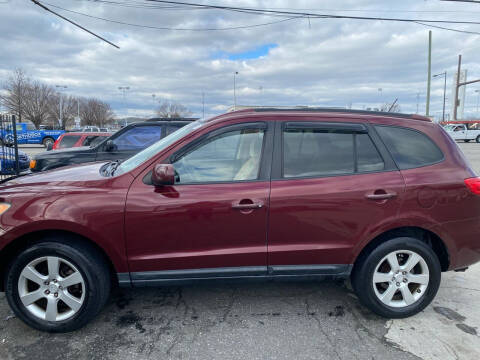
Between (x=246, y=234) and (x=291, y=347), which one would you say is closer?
(x=291, y=347)

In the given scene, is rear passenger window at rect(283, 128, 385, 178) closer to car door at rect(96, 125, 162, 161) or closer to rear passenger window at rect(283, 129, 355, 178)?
rear passenger window at rect(283, 129, 355, 178)

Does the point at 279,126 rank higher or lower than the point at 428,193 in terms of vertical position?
higher

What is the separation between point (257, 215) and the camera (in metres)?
2.70

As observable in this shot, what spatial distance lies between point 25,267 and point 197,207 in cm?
143

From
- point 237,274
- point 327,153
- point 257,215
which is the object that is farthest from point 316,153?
point 237,274

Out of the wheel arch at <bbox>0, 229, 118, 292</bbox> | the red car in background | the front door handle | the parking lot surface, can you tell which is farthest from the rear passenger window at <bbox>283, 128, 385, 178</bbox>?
the red car in background

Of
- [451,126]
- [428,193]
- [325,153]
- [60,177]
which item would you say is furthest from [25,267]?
[451,126]

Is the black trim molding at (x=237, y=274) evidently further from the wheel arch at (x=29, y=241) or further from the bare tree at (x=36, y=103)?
the bare tree at (x=36, y=103)

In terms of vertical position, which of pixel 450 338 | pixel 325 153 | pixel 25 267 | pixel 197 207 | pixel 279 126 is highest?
pixel 279 126

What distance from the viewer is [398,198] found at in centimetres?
280

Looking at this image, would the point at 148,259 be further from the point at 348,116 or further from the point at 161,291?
the point at 348,116

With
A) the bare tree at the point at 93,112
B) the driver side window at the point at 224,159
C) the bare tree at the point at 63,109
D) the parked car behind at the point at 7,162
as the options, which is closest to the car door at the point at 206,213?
the driver side window at the point at 224,159

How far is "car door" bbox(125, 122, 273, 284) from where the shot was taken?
2.64 metres

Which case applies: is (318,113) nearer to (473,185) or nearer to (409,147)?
(409,147)
